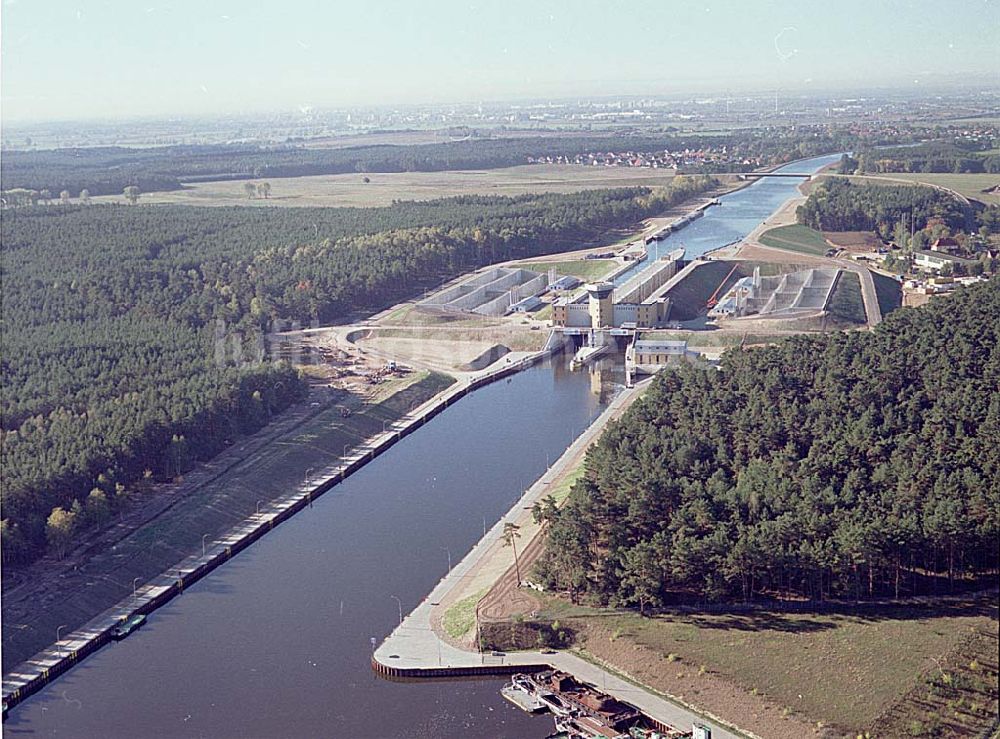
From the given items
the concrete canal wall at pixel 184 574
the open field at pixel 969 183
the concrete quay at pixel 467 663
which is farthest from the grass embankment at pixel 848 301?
the concrete quay at pixel 467 663

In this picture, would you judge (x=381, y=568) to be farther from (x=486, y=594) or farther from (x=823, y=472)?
(x=823, y=472)

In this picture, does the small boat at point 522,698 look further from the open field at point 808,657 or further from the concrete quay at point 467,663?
the open field at point 808,657

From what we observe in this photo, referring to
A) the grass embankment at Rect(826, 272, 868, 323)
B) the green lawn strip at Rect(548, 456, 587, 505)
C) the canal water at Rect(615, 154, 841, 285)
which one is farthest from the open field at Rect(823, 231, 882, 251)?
the green lawn strip at Rect(548, 456, 587, 505)

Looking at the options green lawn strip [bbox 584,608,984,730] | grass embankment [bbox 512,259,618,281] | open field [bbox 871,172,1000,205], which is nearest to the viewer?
green lawn strip [bbox 584,608,984,730]

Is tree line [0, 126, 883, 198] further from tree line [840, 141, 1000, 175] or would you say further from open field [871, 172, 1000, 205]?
open field [871, 172, 1000, 205]

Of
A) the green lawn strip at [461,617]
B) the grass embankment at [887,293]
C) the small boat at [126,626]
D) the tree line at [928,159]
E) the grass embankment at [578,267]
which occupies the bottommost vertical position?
the small boat at [126,626]

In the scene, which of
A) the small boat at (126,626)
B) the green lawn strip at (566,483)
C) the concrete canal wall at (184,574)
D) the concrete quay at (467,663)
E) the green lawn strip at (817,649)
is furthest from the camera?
the green lawn strip at (566,483)
